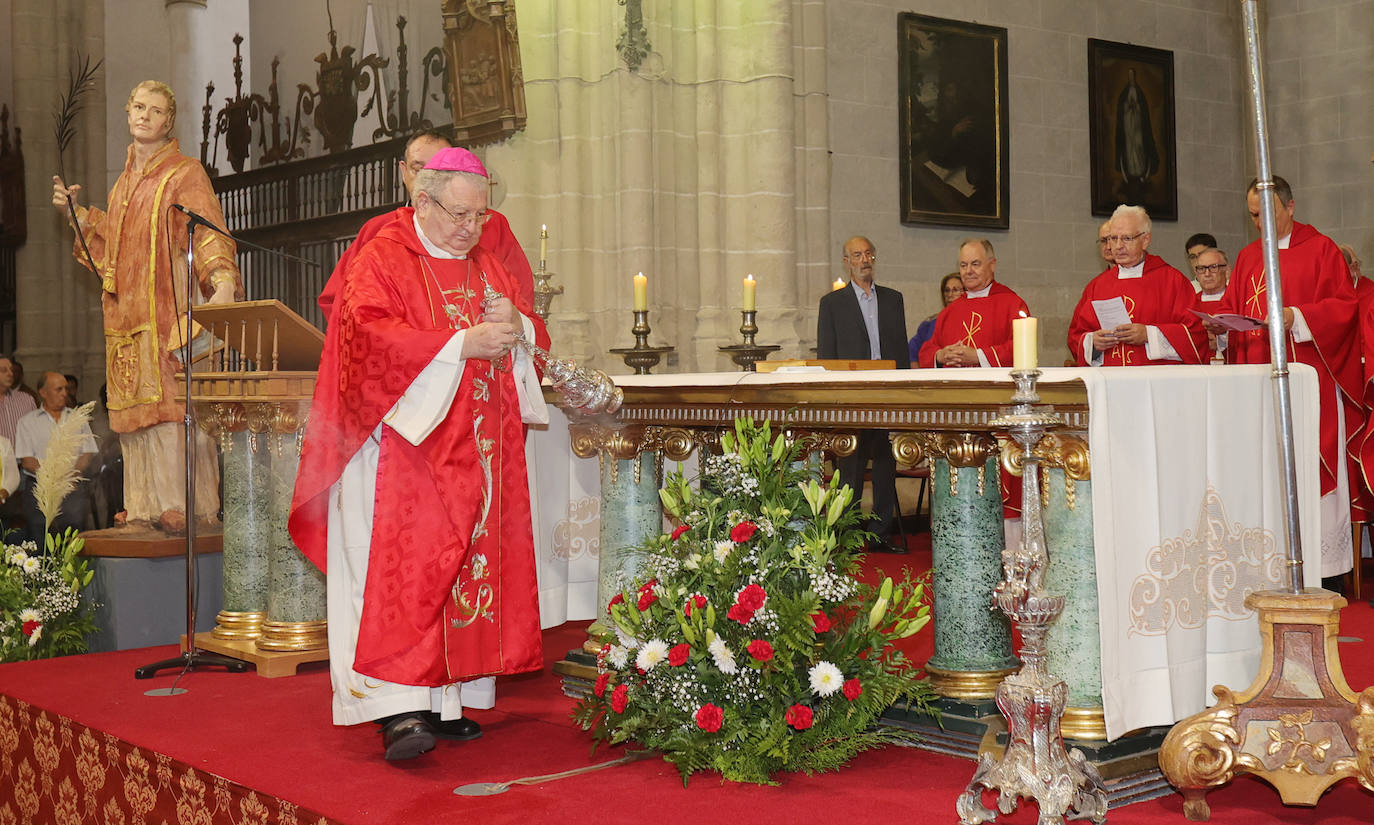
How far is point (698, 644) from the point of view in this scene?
3605mm

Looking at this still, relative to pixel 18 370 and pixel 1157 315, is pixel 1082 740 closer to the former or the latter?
pixel 1157 315

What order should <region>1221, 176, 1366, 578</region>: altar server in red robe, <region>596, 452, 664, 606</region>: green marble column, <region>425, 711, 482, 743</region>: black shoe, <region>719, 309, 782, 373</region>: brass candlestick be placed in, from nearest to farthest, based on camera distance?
<region>425, 711, 482, 743</region>: black shoe < <region>596, 452, 664, 606</region>: green marble column < <region>719, 309, 782, 373</region>: brass candlestick < <region>1221, 176, 1366, 578</region>: altar server in red robe

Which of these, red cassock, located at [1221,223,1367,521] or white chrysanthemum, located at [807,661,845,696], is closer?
white chrysanthemum, located at [807,661,845,696]

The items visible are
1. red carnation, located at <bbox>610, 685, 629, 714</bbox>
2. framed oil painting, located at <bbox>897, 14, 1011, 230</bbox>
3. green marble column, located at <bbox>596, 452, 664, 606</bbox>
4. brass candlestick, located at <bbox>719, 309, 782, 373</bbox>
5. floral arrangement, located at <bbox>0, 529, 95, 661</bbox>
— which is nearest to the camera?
red carnation, located at <bbox>610, 685, 629, 714</bbox>

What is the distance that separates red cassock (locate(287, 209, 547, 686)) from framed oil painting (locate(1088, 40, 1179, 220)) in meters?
7.55

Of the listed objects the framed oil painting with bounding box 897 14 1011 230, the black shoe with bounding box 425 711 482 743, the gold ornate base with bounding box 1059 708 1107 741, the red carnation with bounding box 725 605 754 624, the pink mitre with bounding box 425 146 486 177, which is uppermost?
the framed oil painting with bounding box 897 14 1011 230

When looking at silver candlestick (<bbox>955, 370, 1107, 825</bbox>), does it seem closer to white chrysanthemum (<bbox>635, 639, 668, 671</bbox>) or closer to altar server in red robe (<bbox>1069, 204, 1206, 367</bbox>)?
white chrysanthemum (<bbox>635, 639, 668, 671</bbox>)

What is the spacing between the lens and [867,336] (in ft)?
26.1

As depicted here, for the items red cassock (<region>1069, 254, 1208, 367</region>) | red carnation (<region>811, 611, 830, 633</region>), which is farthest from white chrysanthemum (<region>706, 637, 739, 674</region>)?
red cassock (<region>1069, 254, 1208, 367</region>)

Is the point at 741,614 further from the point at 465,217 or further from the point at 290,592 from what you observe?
the point at 290,592

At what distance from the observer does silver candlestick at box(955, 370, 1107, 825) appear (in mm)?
3025

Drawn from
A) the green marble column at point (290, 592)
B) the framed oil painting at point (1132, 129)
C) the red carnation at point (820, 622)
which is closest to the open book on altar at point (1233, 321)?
the red carnation at point (820, 622)

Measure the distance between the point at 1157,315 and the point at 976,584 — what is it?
261 centimetres

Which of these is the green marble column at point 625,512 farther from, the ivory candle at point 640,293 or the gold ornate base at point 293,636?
the gold ornate base at point 293,636
